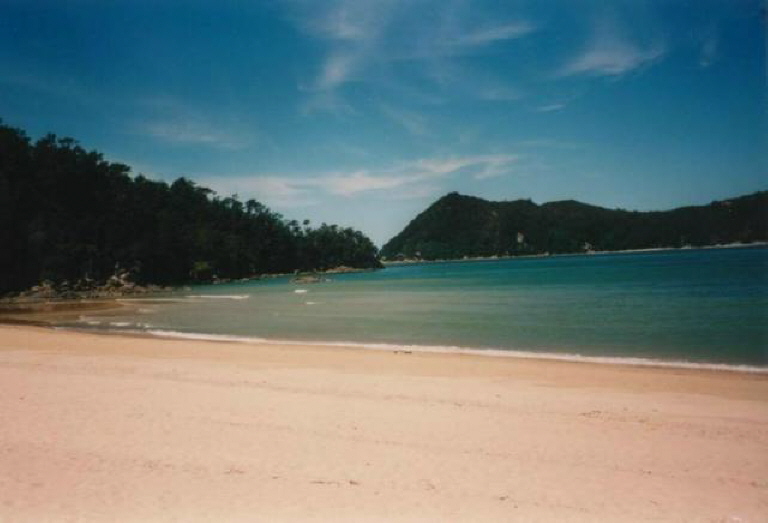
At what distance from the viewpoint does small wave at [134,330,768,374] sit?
14914 mm

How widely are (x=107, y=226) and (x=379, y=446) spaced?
3786 inches

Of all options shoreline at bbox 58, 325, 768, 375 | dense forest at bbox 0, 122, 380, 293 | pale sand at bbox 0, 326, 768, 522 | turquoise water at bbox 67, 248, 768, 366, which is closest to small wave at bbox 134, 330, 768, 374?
shoreline at bbox 58, 325, 768, 375

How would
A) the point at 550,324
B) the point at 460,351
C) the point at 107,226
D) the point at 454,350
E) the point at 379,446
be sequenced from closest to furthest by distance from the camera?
the point at 379,446, the point at 460,351, the point at 454,350, the point at 550,324, the point at 107,226

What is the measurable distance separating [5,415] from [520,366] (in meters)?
12.8

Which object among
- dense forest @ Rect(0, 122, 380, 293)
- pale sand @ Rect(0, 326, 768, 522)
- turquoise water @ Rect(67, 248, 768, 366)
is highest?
dense forest @ Rect(0, 122, 380, 293)

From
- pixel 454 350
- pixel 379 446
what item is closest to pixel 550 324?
pixel 454 350

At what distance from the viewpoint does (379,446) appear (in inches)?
287

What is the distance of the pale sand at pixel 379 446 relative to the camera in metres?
5.41

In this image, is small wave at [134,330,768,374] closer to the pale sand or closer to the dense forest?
the pale sand

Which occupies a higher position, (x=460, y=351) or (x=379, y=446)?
(x=379, y=446)

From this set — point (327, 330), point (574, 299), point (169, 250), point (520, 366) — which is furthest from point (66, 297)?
point (520, 366)

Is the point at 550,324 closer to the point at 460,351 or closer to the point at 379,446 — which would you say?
the point at 460,351

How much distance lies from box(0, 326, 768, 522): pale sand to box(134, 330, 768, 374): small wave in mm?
1714

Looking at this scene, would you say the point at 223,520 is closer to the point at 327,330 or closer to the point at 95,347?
the point at 95,347
